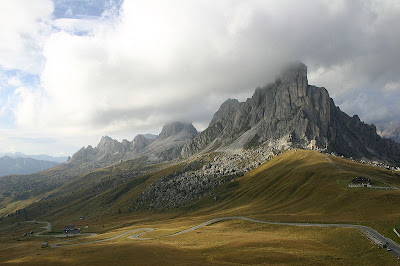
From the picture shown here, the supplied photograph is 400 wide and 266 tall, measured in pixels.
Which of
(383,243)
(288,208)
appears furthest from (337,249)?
(288,208)

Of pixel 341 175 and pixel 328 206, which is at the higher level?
pixel 341 175

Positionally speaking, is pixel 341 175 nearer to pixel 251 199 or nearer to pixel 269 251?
pixel 251 199

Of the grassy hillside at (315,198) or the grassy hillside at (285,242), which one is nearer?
the grassy hillside at (285,242)

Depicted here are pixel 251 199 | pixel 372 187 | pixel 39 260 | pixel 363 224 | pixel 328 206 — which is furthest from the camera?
pixel 251 199

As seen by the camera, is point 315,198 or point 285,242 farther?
point 315,198

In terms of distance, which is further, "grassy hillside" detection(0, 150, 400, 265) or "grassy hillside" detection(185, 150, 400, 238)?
"grassy hillside" detection(185, 150, 400, 238)

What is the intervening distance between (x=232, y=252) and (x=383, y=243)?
32.6 m

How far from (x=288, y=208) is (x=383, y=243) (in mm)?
69057

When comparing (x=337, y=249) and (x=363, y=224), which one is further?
(x=363, y=224)

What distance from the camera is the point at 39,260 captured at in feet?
200

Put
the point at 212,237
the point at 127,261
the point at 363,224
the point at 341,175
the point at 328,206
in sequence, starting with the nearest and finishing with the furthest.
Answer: the point at 127,261, the point at 363,224, the point at 212,237, the point at 328,206, the point at 341,175

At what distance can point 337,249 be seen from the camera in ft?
185

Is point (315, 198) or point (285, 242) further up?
point (315, 198)

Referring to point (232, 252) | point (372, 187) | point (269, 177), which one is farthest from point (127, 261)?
point (269, 177)
